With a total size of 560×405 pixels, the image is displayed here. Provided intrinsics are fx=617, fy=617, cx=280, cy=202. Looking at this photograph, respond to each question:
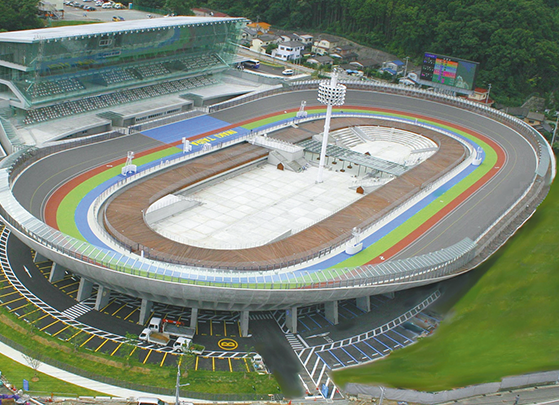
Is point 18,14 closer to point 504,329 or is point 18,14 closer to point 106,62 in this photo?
point 106,62

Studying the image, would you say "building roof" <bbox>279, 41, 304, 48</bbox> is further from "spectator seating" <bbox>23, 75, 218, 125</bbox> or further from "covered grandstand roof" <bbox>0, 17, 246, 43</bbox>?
"covered grandstand roof" <bbox>0, 17, 246, 43</bbox>

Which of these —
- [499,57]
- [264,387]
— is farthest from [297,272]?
[499,57]

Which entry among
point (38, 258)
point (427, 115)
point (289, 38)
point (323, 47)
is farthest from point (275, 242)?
point (289, 38)

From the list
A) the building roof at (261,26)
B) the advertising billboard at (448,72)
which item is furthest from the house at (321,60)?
the advertising billboard at (448,72)

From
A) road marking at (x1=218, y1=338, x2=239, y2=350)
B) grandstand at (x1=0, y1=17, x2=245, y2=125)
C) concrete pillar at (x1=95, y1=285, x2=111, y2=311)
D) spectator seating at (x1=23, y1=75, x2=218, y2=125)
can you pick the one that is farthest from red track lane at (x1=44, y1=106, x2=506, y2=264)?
grandstand at (x1=0, y1=17, x2=245, y2=125)

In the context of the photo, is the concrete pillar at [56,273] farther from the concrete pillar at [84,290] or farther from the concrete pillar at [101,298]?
the concrete pillar at [101,298]

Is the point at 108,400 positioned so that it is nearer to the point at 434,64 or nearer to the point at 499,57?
the point at 434,64
